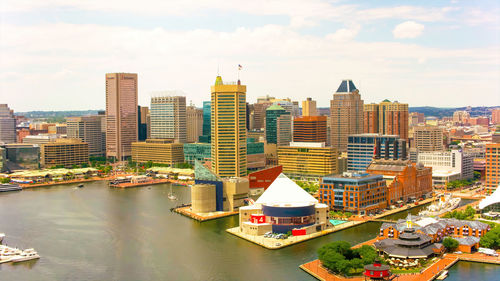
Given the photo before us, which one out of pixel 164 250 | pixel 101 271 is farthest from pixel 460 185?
pixel 101 271

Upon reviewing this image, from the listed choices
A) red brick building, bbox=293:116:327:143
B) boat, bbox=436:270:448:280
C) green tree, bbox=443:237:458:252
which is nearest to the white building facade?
red brick building, bbox=293:116:327:143

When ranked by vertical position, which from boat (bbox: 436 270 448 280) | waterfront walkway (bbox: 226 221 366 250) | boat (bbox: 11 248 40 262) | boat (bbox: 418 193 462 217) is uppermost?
boat (bbox: 418 193 462 217)

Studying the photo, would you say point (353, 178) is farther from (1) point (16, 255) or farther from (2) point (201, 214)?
(1) point (16, 255)

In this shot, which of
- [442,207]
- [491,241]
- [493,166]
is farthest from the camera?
[493,166]

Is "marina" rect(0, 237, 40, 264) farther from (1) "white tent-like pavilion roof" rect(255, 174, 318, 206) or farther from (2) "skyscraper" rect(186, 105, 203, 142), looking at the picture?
(2) "skyscraper" rect(186, 105, 203, 142)

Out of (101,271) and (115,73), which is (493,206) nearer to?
(101,271)

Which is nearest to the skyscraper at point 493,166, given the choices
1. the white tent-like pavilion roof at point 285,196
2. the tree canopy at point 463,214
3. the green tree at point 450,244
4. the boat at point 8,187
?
the tree canopy at point 463,214

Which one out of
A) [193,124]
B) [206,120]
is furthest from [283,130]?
[193,124]
